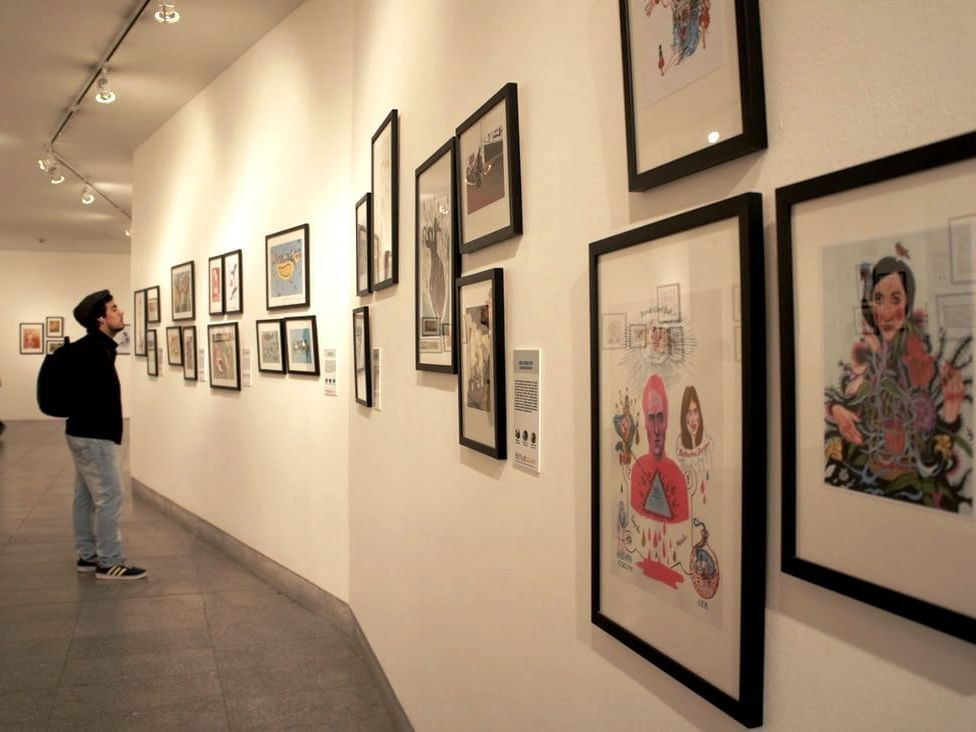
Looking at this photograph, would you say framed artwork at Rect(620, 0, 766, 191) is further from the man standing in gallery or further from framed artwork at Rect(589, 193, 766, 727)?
the man standing in gallery

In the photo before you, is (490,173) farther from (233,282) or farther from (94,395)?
(233,282)

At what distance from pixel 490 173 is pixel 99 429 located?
4430 mm

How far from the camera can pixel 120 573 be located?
581cm

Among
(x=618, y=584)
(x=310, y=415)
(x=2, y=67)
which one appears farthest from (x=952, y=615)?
(x=2, y=67)

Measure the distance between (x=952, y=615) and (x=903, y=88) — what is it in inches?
24.3

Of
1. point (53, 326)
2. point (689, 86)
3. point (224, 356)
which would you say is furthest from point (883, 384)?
point (53, 326)

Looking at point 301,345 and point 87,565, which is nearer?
point 301,345

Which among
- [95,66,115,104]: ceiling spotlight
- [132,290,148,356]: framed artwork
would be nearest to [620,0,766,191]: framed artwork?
[95,66,115,104]: ceiling spotlight

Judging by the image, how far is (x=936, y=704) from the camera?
94cm

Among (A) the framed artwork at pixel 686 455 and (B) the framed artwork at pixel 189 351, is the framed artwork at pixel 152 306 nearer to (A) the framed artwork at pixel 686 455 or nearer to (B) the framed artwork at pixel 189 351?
(B) the framed artwork at pixel 189 351

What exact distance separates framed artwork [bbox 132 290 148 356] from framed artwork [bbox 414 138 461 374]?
292 inches

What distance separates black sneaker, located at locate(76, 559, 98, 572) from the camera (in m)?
6.04

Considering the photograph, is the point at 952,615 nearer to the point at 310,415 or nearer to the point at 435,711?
the point at 435,711

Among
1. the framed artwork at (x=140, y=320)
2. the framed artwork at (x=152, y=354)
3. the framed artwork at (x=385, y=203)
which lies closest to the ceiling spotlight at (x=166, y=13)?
the framed artwork at (x=385, y=203)
